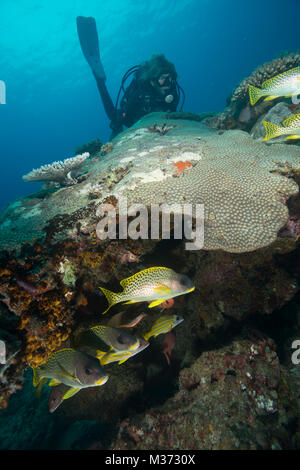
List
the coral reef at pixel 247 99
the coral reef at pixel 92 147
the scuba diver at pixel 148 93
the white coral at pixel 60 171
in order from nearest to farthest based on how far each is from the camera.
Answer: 1. the white coral at pixel 60 171
2. the coral reef at pixel 247 99
3. the coral reef at pixel 92 147
4. the scuba diver at pixel 148 93

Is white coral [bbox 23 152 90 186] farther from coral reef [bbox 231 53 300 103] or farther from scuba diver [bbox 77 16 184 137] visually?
scuba diver [bbox 77 16 184 137]

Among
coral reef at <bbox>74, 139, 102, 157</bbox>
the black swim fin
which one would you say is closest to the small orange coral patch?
coral reef at <bbox>74, 139, 102, 157</bbox>

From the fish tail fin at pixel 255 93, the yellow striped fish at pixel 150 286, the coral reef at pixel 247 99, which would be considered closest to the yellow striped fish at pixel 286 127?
the fish tail fin at pixel 255 93

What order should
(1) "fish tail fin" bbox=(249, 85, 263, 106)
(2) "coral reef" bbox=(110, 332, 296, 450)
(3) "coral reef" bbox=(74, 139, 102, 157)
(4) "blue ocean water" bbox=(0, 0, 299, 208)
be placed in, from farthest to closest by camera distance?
(4) "blue ocean water" bbox=(0, 0, 299, 208)
(3) "coral reef" bbox=(74, 139, 102, 157)
(1) "fish tail fin" bbox=(249, 85, 263, 106)
(2) "coral reef" bbox=(110, 332, 296, 450)

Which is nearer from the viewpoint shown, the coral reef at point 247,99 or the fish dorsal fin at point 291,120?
the fish dorsal fin at point 291,120

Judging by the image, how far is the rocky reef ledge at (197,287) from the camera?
2.68 meters

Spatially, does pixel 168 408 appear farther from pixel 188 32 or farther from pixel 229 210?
pixel 188 32

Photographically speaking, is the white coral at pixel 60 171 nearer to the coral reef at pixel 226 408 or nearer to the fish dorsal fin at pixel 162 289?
the fish dorsal fin at pixel 162 289

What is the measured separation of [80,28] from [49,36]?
5280cm

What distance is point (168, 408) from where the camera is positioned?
3.41 meters

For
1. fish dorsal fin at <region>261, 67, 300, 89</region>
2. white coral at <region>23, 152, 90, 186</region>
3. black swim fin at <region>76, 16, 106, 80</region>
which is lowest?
white coral at <region>23, 152, 90, 186</region>

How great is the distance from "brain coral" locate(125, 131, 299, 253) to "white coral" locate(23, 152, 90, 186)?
7.34 ft

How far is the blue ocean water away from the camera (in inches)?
2183

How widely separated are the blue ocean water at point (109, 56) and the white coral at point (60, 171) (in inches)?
1693
